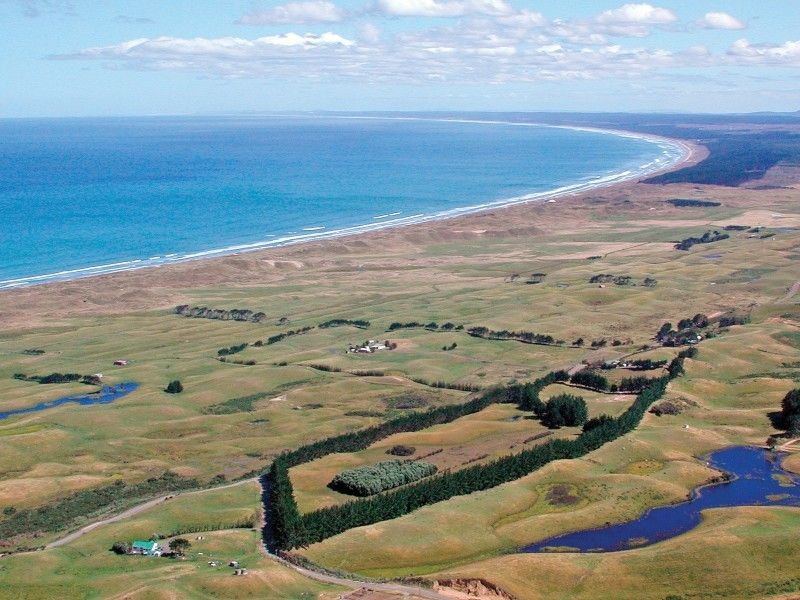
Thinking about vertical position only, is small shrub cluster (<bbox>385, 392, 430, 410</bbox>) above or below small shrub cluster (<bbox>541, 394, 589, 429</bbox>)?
below

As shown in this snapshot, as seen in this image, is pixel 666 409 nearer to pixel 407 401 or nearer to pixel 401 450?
pixel 407 401

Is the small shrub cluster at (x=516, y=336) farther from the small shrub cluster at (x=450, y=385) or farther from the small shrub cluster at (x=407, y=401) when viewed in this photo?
the small shrub cluster at (x=407, y=401)

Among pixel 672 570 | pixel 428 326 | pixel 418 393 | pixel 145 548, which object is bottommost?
pixel 418 393

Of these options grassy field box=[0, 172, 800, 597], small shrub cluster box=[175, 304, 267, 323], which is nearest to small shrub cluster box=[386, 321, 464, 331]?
grassy field box=[0, 172, 800, 597]

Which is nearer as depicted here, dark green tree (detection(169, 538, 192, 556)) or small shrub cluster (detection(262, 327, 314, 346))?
dark green tree (detection(169, 538, 192, 556))

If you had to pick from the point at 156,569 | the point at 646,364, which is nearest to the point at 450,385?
the point at 646,364

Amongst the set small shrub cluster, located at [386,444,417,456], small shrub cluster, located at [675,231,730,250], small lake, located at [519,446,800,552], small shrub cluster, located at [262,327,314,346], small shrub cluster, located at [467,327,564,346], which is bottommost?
small shrub cluster, located at [262,327,314,346]

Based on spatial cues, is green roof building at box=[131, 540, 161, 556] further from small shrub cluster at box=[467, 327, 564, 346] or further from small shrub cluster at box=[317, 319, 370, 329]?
small shrub cluster at box=[317, 319, 370, 329]
